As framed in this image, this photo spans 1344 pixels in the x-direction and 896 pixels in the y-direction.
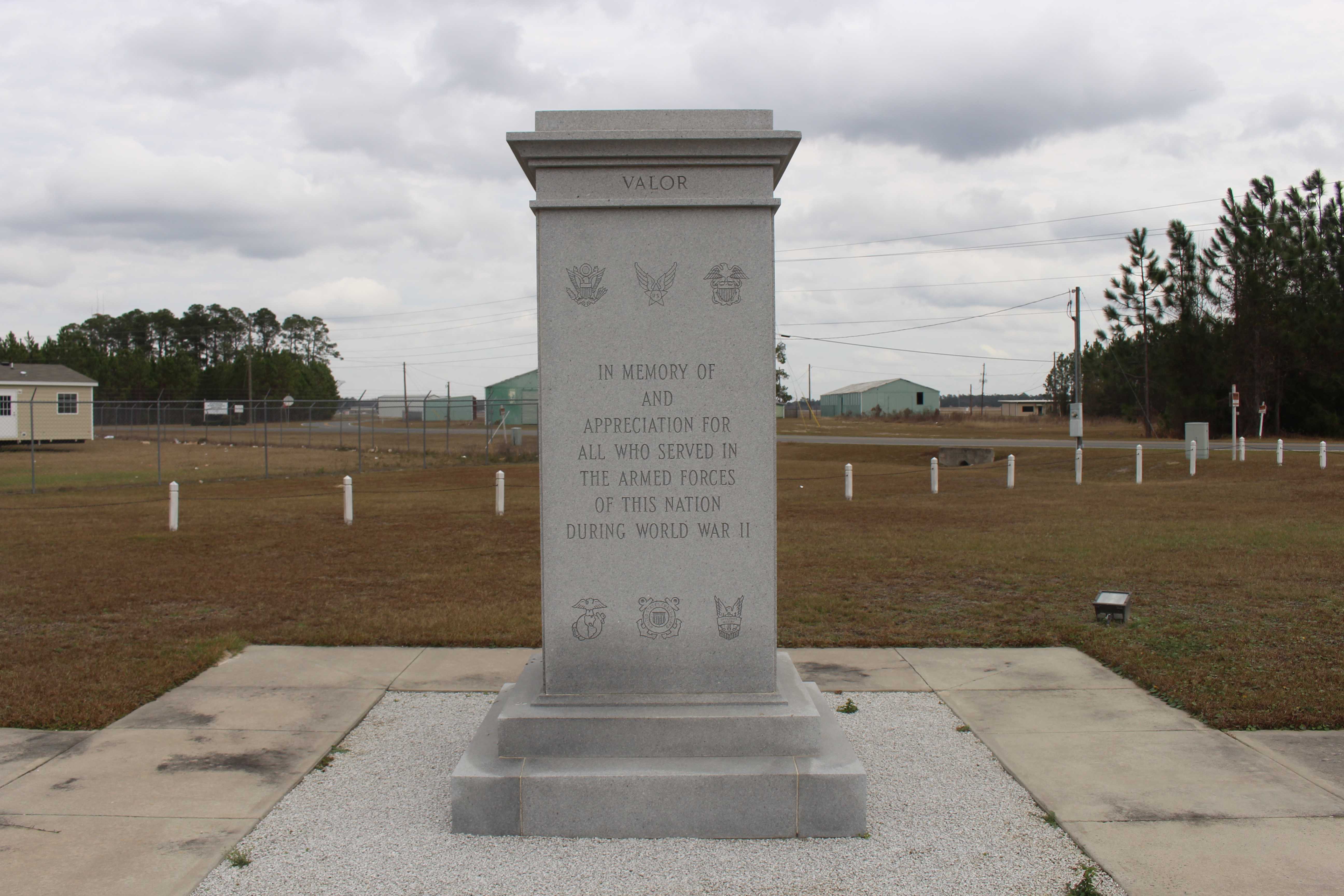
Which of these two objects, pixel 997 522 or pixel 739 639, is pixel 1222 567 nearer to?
pixel 997 522

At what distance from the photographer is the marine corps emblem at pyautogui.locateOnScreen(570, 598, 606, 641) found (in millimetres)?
3955

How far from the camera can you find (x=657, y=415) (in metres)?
3.93

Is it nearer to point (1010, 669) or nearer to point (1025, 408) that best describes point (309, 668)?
point (1010, 669)

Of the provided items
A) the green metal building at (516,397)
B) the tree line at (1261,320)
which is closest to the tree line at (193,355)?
the green metal building at (516,397)

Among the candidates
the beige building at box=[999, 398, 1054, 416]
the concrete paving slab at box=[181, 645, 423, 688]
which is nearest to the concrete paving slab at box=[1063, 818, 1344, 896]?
the concrete paving slab at box=[181, 645, 423, 688]

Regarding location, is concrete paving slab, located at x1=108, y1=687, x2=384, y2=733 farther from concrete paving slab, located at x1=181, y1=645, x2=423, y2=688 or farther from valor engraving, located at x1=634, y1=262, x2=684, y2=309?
valor engraving, located at x1=634, y1=262, x2=684, y2=309

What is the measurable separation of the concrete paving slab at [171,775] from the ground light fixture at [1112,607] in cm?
553

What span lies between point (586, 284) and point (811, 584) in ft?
19.2

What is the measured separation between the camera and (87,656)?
20.3 ft

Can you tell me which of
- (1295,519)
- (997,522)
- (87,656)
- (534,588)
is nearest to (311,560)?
(534,588)

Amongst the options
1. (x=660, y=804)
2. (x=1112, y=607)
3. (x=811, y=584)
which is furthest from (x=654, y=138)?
(x=811, y=584)

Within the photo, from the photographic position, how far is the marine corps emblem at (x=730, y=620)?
3.96 metres

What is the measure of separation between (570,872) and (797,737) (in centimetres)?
A: 105

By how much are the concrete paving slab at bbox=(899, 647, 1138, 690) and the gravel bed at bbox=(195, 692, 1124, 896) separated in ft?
4.69
